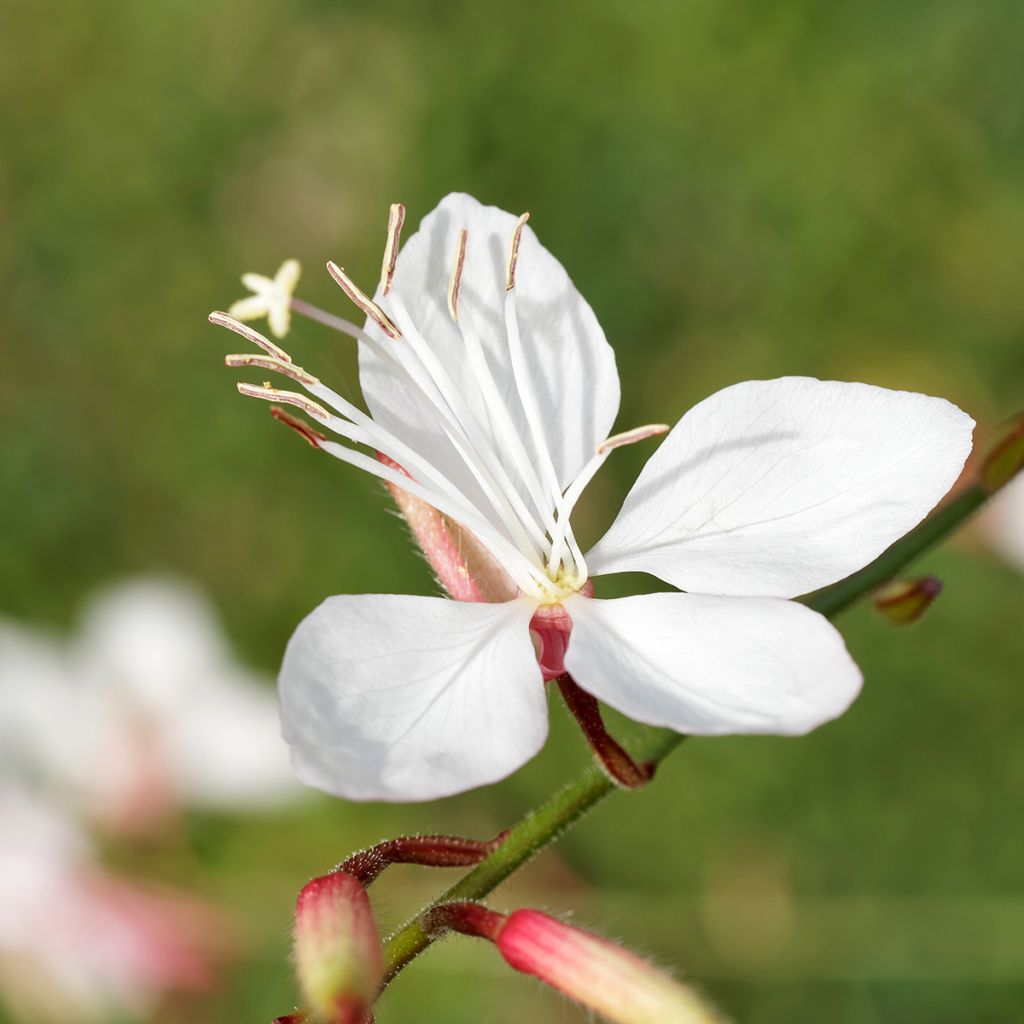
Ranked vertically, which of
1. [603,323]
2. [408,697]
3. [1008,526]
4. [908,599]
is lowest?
[1008,526]

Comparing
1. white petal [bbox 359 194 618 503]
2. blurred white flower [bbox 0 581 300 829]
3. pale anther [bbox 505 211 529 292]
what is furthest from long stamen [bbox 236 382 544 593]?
blurred white flower [bbox 0 581 300 829]

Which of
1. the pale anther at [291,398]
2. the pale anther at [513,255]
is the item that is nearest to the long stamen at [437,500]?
the pale anther at [291,398]

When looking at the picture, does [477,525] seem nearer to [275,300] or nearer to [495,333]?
[495,333]

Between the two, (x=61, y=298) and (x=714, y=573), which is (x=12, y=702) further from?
(x=714, y=573)

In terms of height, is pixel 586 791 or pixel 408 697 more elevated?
pixel 408 697

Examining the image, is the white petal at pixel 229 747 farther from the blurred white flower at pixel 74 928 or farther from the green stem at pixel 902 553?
the green stem at pixel 902 553

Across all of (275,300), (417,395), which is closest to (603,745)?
(417,395)

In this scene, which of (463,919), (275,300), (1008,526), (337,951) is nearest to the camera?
(337,951)
